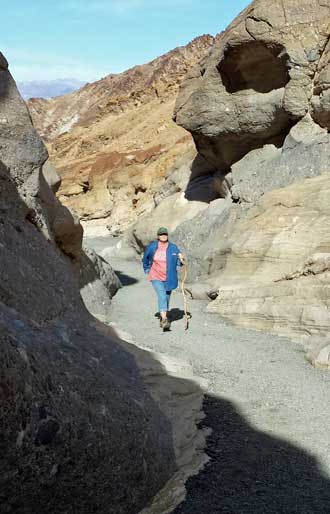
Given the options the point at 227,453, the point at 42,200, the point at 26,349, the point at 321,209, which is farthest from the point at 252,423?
the point at 321,209

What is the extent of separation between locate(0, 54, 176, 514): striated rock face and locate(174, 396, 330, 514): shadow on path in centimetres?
33

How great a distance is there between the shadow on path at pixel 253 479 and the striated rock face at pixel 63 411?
330 mm

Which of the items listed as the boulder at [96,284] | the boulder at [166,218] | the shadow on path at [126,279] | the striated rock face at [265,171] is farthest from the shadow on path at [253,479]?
the boulder at [166,218]

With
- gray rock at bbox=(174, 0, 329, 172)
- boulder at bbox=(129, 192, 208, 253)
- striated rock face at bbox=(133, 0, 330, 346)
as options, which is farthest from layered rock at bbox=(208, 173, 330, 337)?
boulder at bbox=(129, 192, 208, 253)

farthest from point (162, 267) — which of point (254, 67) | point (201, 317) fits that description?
point (254, 67)

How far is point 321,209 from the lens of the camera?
11.0 m

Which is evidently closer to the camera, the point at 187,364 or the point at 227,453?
the point at 227,453

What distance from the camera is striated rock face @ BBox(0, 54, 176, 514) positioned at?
302 cm

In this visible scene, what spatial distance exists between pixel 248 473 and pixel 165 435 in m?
0.69

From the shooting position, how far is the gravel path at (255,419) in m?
4.14

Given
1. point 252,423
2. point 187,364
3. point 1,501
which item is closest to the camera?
point 1,501

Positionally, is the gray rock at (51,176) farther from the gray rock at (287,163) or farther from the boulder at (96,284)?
the gray rock at (287,163)

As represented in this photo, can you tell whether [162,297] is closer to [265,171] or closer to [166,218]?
[265,171]

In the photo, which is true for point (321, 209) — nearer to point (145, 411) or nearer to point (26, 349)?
point (145, 411)
